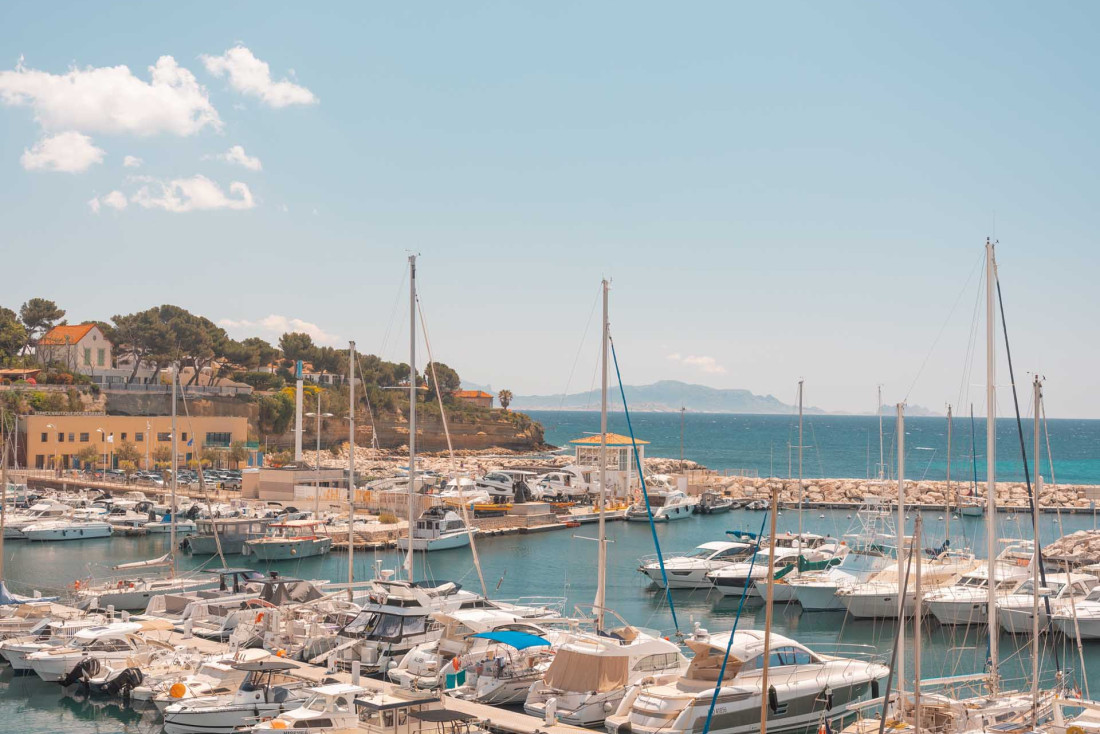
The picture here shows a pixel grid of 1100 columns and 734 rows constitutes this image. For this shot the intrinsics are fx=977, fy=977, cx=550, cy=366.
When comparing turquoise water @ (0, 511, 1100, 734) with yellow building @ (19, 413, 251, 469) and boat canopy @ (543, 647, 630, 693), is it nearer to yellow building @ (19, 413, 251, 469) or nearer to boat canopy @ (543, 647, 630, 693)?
boat canopy @ (543, 647, 630, 693)

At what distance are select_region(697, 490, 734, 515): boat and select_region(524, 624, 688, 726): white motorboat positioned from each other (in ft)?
169

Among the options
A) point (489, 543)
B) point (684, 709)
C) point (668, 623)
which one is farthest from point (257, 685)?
point (489, 543)

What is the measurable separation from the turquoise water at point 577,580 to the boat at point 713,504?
2.41 m

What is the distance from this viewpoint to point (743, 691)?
66.1 ft

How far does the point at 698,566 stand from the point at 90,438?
57.8m

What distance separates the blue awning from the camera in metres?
23.8

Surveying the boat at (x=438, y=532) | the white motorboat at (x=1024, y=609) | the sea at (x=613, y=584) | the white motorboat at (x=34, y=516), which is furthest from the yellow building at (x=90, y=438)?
the white motorboat at (x=1024, y=609)

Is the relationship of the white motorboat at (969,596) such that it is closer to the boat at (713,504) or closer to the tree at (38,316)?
the boat at (713,504)

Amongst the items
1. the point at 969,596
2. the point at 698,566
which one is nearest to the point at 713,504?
the point at 698,566

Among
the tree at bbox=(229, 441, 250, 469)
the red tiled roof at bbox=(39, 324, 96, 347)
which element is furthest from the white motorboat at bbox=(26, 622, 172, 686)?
the red tiled roof at bbox=(39, 324, 96, 347)

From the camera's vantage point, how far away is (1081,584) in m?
34.9

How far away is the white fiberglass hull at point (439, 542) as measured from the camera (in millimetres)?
50812

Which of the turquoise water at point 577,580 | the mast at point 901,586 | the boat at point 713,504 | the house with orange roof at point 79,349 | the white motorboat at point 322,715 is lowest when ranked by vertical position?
the turquoise water at point 577,580

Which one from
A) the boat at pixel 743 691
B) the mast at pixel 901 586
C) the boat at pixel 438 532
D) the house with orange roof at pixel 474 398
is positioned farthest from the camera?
the house with orange roof at pixel 474 398
